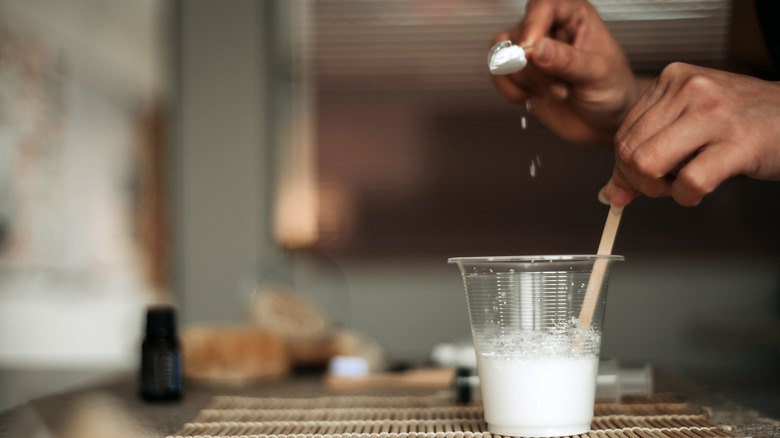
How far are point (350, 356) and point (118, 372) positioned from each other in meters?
0.44

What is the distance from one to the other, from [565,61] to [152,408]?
726 mm

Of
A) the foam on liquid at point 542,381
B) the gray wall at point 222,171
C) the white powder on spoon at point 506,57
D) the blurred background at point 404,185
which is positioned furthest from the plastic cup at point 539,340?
the gray wall at point 222,171

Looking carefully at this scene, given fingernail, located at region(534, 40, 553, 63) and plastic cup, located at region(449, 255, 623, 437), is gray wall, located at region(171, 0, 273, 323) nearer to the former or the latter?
fingernail, located at region(534, 40, 553, 63)

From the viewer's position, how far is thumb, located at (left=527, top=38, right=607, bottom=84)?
3.20 feet

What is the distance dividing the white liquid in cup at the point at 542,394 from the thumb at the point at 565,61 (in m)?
0.42

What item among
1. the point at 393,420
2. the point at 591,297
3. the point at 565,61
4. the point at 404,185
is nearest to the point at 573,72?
the point at 565,61

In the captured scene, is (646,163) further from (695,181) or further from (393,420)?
(393,420)

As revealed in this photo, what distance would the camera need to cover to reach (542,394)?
2.38ft

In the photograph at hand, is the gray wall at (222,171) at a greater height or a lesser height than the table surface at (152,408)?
greater

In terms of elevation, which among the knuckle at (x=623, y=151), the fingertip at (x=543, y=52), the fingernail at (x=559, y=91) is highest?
the fingertip at (x=543, y=52)

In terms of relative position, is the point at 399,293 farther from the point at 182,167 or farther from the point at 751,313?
the point at 751,313

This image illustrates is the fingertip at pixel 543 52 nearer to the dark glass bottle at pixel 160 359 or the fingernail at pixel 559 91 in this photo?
the fingernail at pixel 559 91

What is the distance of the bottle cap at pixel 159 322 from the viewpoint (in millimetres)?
1089

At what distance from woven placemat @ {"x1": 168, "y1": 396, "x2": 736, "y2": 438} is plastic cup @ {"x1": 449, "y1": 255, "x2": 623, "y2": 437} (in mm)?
48
